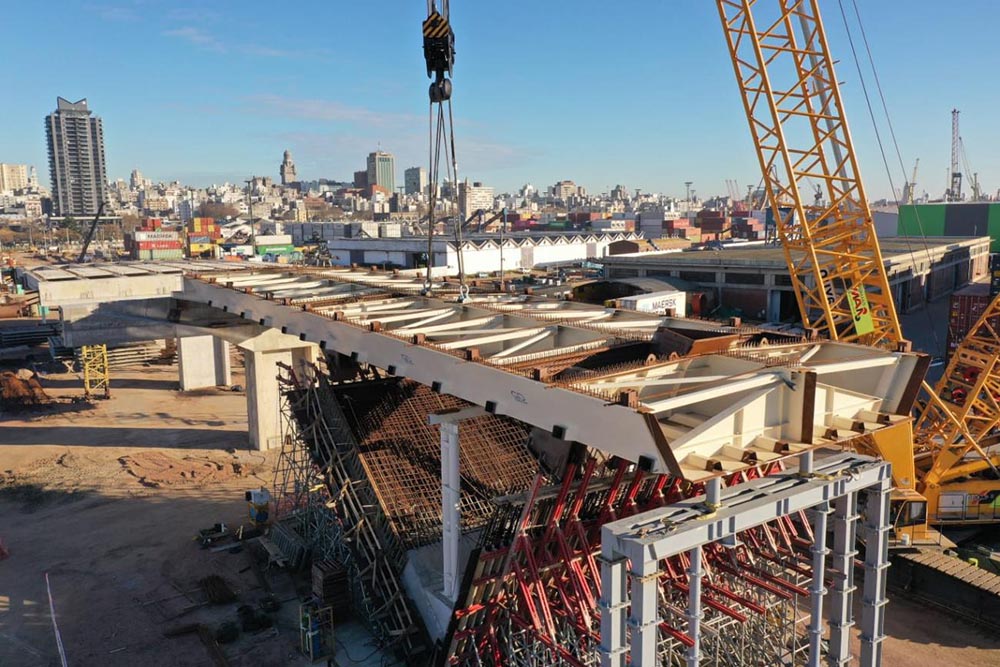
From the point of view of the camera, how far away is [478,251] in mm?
77688

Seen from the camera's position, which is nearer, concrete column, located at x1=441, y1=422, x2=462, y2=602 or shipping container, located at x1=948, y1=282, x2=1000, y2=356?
concrete column, located at x1=441, y1=422, x2=462, y2=602

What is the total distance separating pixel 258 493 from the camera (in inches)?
960

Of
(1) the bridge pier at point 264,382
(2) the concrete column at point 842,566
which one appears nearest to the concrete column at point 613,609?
(2) the concrete column at point 842,566

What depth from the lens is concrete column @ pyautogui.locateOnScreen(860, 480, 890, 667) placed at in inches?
461

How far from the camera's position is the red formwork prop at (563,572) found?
1327 cm

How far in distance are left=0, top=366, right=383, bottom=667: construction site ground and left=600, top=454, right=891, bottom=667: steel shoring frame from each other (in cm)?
869

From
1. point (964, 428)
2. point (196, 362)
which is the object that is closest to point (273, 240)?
point (196, 362)

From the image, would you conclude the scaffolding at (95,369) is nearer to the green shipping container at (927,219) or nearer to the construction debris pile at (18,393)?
the construction debris pile at (18,393)

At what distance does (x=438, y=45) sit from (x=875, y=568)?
1457cm

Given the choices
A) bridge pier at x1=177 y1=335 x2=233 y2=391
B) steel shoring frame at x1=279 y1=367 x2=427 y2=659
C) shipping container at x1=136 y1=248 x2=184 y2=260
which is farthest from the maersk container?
shipping container at x1=136 y1=248 x2=184 y2=260

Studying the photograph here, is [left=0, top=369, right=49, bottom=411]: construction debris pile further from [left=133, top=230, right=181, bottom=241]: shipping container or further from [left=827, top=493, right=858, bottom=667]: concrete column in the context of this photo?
[left=133, top=230, right=181, bottom=241]: shipping container

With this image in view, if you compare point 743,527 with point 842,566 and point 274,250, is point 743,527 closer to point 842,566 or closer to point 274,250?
point 842,566

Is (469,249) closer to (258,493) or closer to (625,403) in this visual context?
(258,493)

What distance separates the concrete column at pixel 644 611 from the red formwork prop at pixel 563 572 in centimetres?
346
